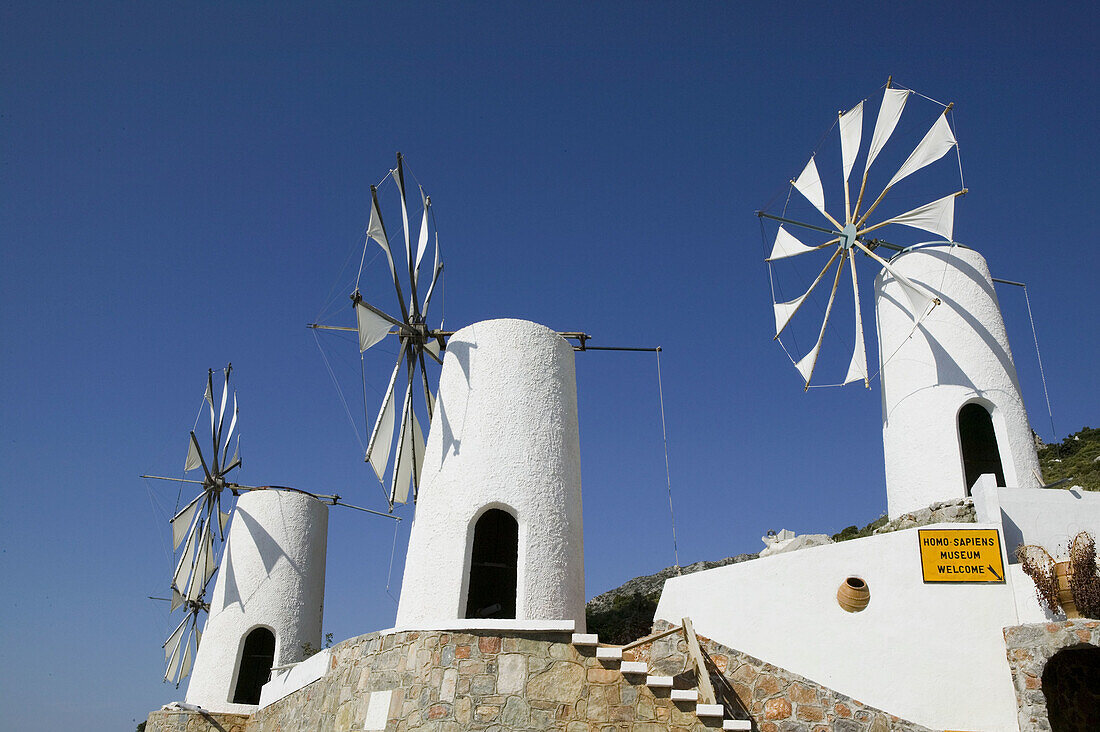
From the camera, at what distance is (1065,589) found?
8.99 meters

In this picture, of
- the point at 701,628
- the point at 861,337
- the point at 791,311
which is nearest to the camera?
the point at 701,628

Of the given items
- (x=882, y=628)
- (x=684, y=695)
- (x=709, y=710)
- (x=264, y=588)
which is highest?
(x=264, y=588)

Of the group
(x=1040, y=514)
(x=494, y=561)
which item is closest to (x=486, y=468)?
(x=494, y=561)

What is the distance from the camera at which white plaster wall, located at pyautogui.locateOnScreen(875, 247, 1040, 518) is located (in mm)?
12117

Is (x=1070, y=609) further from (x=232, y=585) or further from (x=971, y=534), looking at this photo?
(x=232, y=585)

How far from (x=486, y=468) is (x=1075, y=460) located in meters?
15.9

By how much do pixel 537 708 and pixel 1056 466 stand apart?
1618 centimetres

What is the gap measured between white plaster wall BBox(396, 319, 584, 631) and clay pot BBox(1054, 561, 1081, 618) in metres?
5.31

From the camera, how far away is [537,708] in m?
8.78

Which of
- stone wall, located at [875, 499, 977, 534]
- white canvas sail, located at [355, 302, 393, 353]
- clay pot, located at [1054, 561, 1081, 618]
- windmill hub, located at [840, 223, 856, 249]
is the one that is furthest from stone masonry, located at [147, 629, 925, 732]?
windmill hub, located at [840, 223, 856, 249]

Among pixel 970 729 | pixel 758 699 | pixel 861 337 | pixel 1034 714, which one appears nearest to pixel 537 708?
pixel 758 699

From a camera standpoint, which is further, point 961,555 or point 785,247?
point 785,247

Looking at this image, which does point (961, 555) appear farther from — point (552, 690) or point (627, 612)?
point (627, 612)

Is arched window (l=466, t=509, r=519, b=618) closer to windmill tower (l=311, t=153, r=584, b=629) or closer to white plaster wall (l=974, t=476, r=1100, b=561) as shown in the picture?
windmill tower (l=311, t=153, r=584, b=629)
